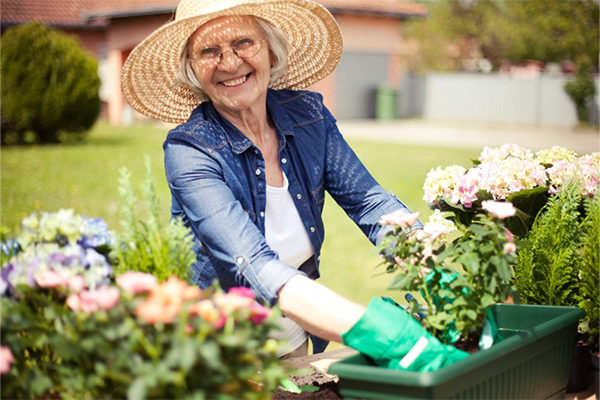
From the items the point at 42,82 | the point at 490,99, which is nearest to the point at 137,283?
the point at 42,82

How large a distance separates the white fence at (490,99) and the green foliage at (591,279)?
17304 millimetres

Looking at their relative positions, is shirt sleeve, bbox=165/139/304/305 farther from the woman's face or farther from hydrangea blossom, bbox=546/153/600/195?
hydrangea blossom, bbox=546/153/600/195

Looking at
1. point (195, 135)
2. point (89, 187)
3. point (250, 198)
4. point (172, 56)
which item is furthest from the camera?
point (89, 187)

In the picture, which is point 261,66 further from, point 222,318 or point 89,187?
point 89,187

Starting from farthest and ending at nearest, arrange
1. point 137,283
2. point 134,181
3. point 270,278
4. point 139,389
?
point 134,181
point 270,278
point 137,283
point 139,389

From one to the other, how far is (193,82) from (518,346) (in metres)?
1.29

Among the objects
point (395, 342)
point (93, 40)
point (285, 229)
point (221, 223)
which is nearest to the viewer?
point (395, 342)

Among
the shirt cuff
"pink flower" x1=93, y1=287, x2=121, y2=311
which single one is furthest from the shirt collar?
"pink flower" x1=93, y1=287, x2=121, y2=311

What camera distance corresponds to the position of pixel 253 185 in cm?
202

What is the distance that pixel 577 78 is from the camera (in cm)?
1753

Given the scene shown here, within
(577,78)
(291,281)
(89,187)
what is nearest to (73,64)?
(89,187)

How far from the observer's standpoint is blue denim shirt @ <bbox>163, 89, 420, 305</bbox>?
152 centimetres

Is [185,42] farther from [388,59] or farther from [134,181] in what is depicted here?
[388,59]

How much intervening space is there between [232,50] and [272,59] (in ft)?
0.92
